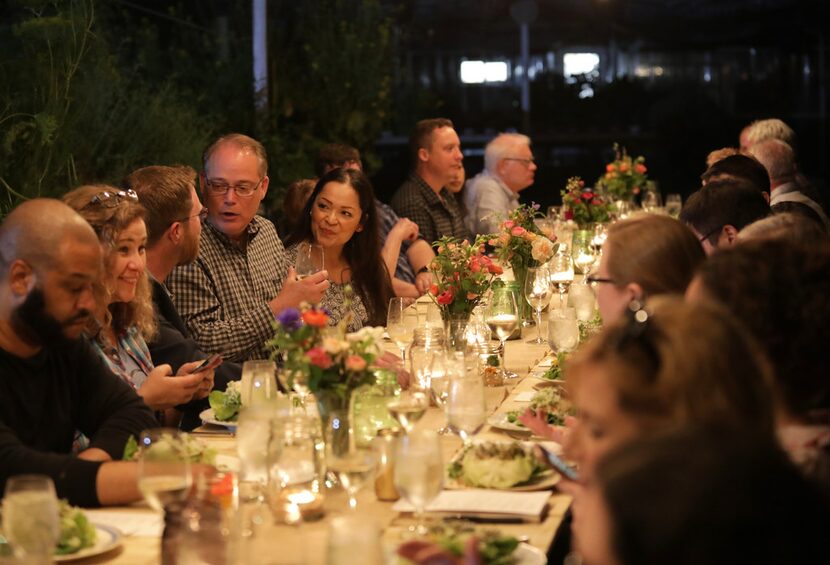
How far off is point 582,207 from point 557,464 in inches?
189

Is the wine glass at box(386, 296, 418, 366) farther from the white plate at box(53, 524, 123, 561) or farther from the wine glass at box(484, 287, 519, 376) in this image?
the white plate at box(53, 524, 123, 561)

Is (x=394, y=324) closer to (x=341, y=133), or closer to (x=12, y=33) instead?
(x=12, y=33)

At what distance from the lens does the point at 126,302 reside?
10.9ft

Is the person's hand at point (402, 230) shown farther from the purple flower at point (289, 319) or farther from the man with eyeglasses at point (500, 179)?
the purple flower at point (289, 319)

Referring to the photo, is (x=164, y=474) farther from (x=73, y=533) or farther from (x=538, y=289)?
(x=538, y=289)

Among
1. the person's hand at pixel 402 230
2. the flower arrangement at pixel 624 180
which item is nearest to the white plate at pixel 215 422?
the person's hand at pixel 402 230

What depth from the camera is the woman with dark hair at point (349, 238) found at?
4.84 m

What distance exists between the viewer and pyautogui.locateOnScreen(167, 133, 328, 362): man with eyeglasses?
424cm

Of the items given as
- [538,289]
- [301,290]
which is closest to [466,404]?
[301,290]

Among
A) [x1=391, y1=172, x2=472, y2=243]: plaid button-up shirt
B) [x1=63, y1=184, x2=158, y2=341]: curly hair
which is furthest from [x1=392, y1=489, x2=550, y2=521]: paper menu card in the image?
[x1=391, y1=172, x2=472, y2=243]: plaid button-up shirt

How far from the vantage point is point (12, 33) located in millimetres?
4863

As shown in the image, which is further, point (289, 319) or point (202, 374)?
point (202, 374)

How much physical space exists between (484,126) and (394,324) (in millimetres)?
8823

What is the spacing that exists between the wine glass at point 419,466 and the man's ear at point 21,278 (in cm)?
93
